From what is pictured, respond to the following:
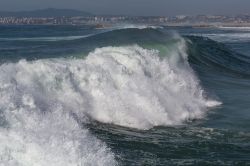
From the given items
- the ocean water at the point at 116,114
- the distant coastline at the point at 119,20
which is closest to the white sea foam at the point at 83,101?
the ocean water at the point at 116,114

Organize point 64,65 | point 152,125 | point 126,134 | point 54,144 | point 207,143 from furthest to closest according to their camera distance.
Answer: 1. point 64,65
2. point 152,125
3. point 126,134
4. point 207,143
5. point 54,144

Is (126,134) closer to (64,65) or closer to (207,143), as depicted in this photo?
(207,143)

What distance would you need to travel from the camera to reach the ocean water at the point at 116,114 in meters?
9.92

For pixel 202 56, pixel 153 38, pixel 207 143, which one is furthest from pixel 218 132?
pixel 202 56

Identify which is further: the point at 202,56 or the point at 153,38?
the point at 202,56

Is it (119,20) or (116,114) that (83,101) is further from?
(119,20)

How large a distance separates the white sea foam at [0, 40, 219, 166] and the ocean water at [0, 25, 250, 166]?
21 mm

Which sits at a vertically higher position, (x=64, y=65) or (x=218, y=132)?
(x=64, y=65)

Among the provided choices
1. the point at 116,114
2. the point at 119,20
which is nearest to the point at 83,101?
the point at 116,114

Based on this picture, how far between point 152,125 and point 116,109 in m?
1.10

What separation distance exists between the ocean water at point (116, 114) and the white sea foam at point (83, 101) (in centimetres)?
2

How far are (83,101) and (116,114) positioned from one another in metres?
0.96

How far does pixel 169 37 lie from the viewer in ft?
105

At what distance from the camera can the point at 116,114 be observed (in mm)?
14914
